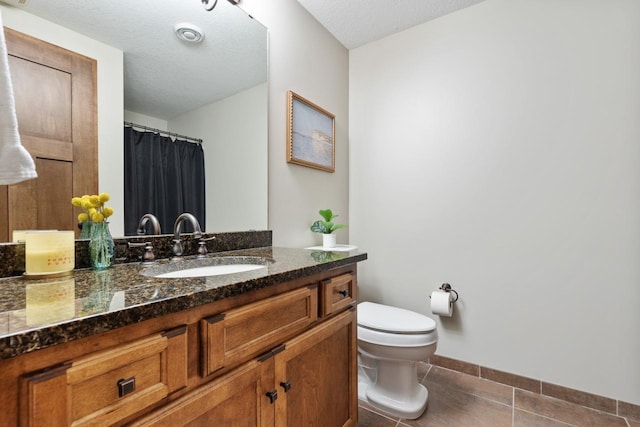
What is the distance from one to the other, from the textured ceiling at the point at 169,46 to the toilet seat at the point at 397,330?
140cm

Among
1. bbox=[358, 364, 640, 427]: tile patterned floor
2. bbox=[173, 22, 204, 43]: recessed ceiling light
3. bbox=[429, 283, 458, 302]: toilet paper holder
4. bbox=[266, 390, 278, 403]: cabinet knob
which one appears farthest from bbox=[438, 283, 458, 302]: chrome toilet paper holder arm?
bbox=[173, 22, 204, 43]: recessed ceiling light

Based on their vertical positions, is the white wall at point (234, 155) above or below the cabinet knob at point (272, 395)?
above

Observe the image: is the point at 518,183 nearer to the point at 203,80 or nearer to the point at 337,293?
the point at 337,293

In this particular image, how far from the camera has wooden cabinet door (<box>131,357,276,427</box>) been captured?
26.1 inches

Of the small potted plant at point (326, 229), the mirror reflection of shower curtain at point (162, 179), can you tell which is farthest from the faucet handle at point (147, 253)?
the small potted plant at point (326, 229)

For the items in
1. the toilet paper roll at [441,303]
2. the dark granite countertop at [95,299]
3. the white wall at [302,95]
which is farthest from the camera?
the toilet paper roll at [441,303]

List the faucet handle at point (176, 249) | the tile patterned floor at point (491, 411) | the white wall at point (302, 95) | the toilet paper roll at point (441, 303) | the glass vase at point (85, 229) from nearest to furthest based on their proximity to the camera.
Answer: the glass vase at point (85, 229) → the faucet handle at point (176, 249) → the tile patterned floor at point (491, 411) → the white wall at point (302, 95) → the toilet paper roll at point (441, 303)

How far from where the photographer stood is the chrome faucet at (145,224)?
3.82 feet

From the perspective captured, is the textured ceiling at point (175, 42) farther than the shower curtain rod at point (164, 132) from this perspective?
No

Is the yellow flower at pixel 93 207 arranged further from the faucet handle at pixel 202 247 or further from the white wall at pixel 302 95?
the white wall at pixel 302 95

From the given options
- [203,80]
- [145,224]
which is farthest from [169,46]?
[145,224]

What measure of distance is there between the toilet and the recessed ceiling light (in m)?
1.62

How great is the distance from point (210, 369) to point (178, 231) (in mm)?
714

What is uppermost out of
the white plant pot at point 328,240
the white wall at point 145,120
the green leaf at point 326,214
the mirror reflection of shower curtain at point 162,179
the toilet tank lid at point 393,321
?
the white wall at point 145,120
